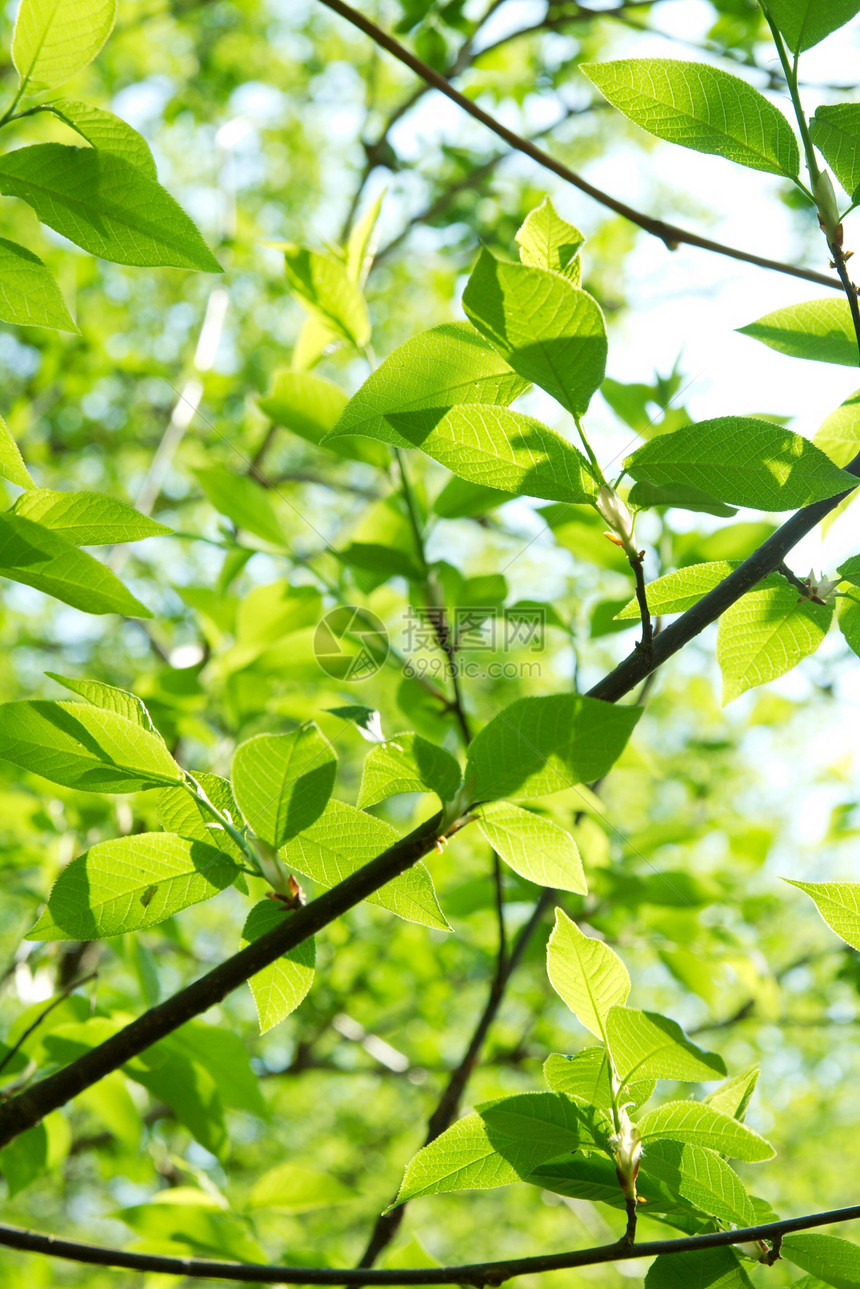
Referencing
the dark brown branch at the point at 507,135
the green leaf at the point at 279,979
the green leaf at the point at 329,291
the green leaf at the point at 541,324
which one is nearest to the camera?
the green leaf at the point at 541,324

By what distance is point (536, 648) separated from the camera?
1.12 m

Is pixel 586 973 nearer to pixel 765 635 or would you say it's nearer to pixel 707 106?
pixel 765 635

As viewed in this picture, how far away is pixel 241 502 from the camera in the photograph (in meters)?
1.08

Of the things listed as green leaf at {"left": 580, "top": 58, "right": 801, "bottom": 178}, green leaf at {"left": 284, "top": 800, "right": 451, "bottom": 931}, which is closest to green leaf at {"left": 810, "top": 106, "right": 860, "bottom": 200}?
green leaf at {"left": 580, "top": 58, "right": 801, "bottom": 178}

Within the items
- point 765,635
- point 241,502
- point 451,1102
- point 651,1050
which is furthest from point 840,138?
point 451,1102

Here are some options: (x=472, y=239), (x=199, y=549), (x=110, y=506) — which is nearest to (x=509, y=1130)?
(x=110, y=506)

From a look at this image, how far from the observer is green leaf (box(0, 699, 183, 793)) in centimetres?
45

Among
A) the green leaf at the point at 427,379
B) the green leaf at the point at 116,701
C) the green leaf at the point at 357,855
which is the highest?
the green leaf at the point at 427,379

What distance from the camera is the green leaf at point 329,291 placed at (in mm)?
915

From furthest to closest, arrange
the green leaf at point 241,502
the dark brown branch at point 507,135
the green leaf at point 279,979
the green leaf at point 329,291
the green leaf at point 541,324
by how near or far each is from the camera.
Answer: the green leaf at point 241,502 → the green leaf at point 329,291 → the dark brown branch at point 507,135 → the green leaf at point 279,979 → the green leaf at point 541,324

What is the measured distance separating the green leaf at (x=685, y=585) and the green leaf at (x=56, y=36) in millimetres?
453

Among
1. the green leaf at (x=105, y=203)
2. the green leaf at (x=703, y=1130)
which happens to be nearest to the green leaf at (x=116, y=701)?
the green leaf at (x=105, y=203)

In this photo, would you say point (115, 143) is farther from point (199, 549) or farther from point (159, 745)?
point (199, 549)

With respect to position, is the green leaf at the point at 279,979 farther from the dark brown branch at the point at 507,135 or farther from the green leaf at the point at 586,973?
the dark brown branch at the point at 507,135
